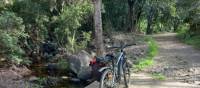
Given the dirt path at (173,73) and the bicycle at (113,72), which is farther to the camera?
the dirt path at (173,73)

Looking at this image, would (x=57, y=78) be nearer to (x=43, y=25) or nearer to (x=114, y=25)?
(x=43, y=25)

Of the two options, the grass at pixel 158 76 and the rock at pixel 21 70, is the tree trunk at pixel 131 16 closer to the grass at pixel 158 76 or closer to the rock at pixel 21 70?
the rock at pixel 21 70

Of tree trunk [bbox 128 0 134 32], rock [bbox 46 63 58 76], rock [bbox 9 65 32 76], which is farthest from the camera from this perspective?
tree trunk [bbox 128 0 134 32]

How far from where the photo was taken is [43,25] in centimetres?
2111

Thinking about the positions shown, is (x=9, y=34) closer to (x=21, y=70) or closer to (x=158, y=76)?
(x=21, y=70)

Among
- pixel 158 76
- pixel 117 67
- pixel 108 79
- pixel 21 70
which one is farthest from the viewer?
pixel 21 70

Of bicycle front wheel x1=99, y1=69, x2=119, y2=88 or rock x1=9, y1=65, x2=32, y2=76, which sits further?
rock x1=9, y1=65, x2=32, y2=76

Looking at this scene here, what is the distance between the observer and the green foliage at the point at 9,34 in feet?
50.2

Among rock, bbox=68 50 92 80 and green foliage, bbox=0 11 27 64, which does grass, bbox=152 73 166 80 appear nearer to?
rock, bbox=68 50 92 80

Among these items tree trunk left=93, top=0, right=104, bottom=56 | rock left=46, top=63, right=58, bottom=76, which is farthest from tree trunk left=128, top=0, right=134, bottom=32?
tree trunk left=93, top=0, right=104, bottom=56

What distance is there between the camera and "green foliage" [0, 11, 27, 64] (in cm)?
1529

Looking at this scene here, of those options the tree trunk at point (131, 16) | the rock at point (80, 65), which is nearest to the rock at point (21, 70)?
the rock at point (80, 65)

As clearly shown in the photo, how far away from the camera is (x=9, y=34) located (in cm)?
1571

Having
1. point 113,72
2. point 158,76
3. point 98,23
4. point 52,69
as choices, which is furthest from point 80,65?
point 113,72
